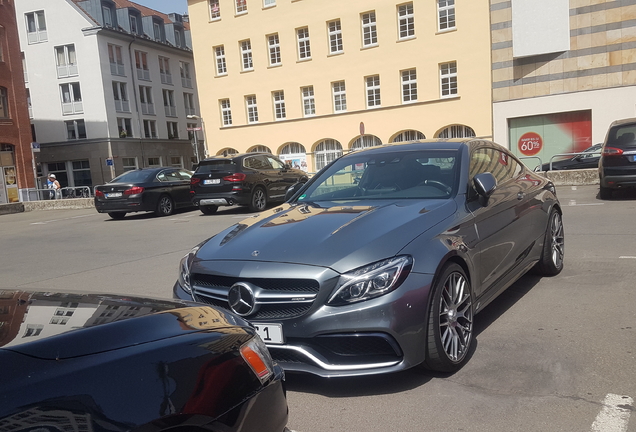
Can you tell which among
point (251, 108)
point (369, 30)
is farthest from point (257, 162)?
point (251, 108)

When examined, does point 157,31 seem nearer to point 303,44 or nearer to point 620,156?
point 303,44

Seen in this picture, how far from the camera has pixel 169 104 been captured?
55656mm

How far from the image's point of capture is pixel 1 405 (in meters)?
1.54

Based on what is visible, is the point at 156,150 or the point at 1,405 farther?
the point at 156,150

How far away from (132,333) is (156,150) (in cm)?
5302

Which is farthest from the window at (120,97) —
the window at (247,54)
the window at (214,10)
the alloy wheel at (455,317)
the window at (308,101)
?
the alloy wheel at (455,317)

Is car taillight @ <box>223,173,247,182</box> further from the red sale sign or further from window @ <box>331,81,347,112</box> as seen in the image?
window @ <box>331,81,347,112</box>

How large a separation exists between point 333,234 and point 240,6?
36880 mm

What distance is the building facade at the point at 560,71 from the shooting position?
29.7 metres

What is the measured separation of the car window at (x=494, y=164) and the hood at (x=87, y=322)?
3050mm

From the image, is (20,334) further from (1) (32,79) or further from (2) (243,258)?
(1) (32,79)

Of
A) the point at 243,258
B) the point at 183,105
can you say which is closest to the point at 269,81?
the point at 183,105

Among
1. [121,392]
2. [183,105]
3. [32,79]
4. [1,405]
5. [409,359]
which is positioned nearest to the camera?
[1,405]

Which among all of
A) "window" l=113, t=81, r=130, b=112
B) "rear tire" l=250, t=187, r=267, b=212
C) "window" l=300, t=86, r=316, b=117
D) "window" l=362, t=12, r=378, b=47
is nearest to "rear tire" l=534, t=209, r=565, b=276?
"rear tire" l=250, t=187, r=267, b=212
